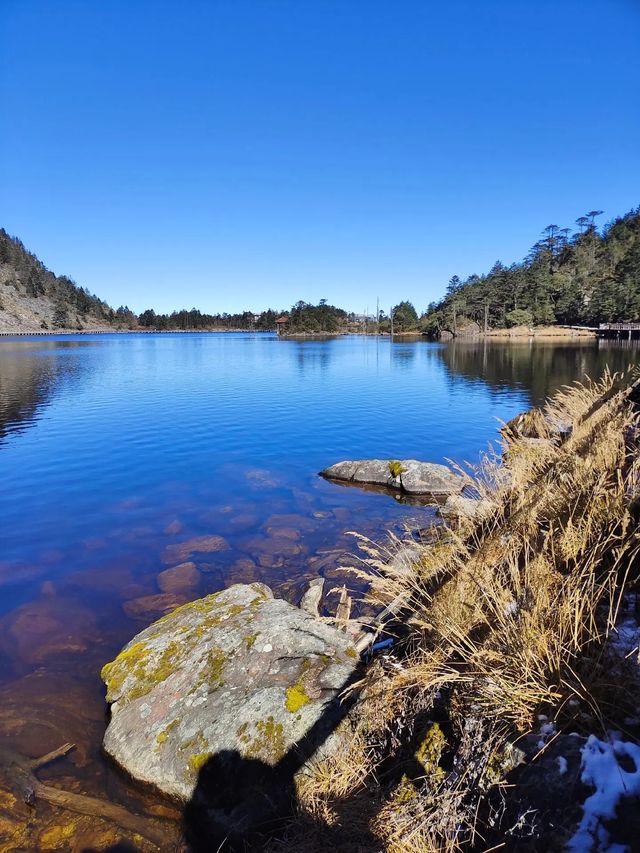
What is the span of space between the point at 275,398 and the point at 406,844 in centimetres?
2718

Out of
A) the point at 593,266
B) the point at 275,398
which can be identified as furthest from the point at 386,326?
the point at 275,398

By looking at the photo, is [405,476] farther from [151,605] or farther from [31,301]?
[31,301]

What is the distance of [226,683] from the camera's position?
4465 mm

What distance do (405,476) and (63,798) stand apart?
10586 mm

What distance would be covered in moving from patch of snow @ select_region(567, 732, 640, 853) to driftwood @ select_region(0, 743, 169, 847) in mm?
3528

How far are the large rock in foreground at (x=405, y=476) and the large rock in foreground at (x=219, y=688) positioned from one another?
8061 millimetres

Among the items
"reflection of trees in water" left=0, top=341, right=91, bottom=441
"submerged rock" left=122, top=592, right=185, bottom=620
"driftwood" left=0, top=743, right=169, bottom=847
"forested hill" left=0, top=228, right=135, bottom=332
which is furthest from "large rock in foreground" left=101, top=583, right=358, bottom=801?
"forested hill" left=0, top=228, right=135, bottom=332

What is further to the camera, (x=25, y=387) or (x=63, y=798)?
(x=25, y=387)

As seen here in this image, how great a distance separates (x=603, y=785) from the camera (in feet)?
6.73

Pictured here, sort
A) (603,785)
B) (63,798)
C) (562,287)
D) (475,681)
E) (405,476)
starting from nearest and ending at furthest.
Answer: (603,785)
(475,681)
(63,798)
(405,476)
(562,287)

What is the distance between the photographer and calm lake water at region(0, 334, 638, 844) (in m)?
6.01

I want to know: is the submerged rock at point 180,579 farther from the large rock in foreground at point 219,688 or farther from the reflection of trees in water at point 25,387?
the reflection of trees in water at point 25,387

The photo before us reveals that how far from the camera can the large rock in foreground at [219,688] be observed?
12.8 ft

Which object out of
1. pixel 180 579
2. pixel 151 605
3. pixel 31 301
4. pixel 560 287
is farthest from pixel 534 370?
pixel 31 301
